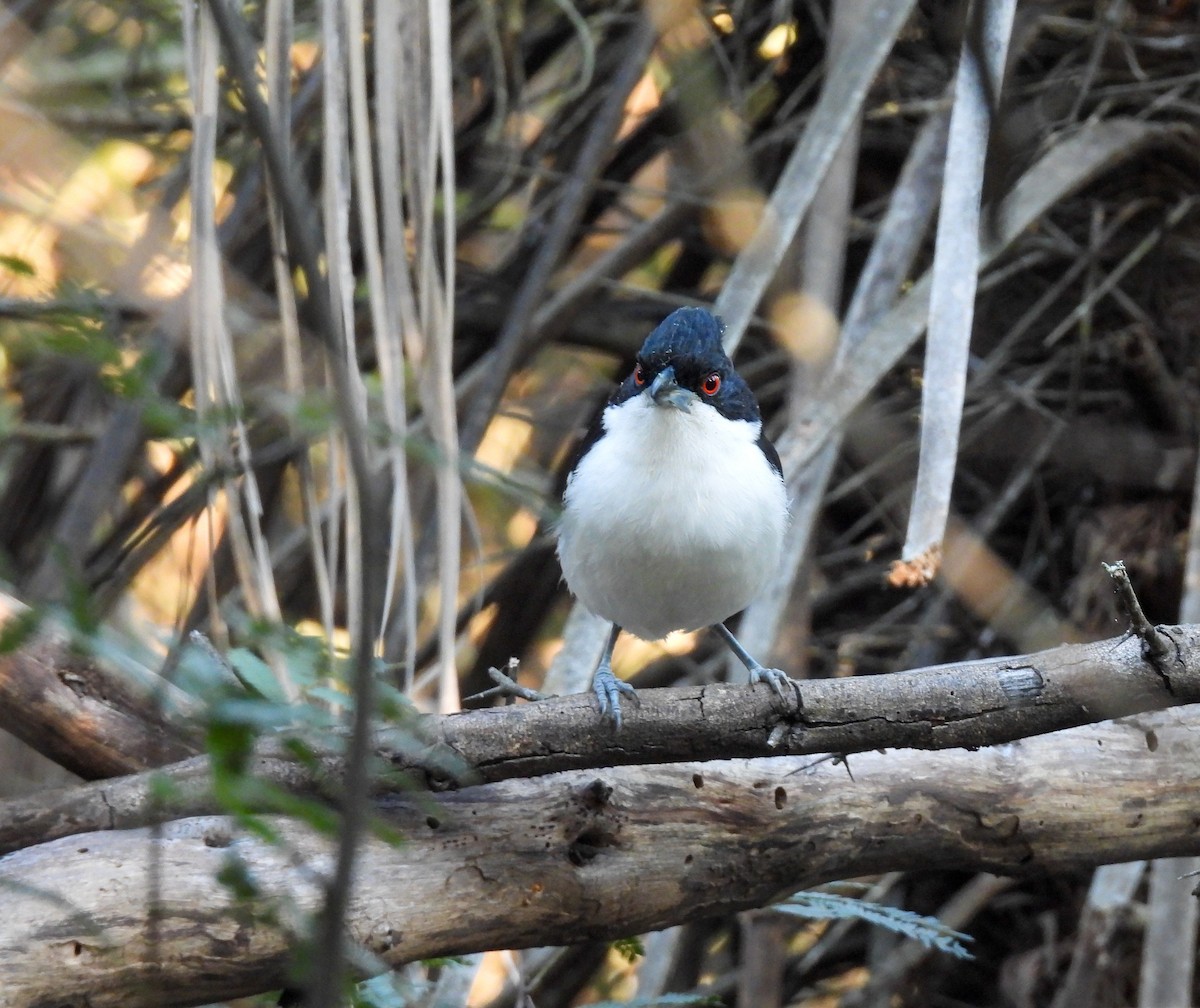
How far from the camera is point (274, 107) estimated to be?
2410 mm

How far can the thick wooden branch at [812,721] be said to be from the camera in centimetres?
224

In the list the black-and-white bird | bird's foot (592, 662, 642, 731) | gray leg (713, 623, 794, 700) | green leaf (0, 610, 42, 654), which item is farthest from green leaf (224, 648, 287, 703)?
the black-and-white bird

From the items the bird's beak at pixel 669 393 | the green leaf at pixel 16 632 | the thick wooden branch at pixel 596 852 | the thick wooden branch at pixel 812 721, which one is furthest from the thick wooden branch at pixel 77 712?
the green leaf at pixel 16 632

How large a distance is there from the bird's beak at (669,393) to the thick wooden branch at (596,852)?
3.10 feet

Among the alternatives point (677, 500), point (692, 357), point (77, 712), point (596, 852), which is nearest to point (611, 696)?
point (596, 852)

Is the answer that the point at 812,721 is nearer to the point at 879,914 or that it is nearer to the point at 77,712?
the point at 879,914

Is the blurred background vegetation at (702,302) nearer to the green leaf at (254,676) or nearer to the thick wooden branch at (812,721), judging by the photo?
the thick wooden branch at (812,721)

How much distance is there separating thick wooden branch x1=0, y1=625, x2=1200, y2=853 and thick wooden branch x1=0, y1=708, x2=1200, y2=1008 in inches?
3.6

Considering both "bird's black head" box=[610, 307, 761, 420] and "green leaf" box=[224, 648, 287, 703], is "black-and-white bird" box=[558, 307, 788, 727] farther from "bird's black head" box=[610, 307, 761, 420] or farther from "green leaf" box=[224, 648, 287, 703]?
"green leaf" box=[224, 648, 287, 703]

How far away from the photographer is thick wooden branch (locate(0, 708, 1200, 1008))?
2004 millimetres

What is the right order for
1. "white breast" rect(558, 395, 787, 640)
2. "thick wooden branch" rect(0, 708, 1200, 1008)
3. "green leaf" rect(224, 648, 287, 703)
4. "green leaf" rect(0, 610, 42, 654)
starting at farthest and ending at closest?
1. "white breast" rect(558, 395, 787, 640)
2. "thick wooden branch" rect(0, 708, 1200, 1008)
3. "green leaf" rect(224, 648, 287, 703)
4. "green leaf" rect(0, 610, 42, 654)

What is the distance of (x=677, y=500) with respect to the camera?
305 cm

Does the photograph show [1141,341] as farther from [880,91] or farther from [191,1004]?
[191,1004]

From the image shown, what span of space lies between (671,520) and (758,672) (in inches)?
16.6
